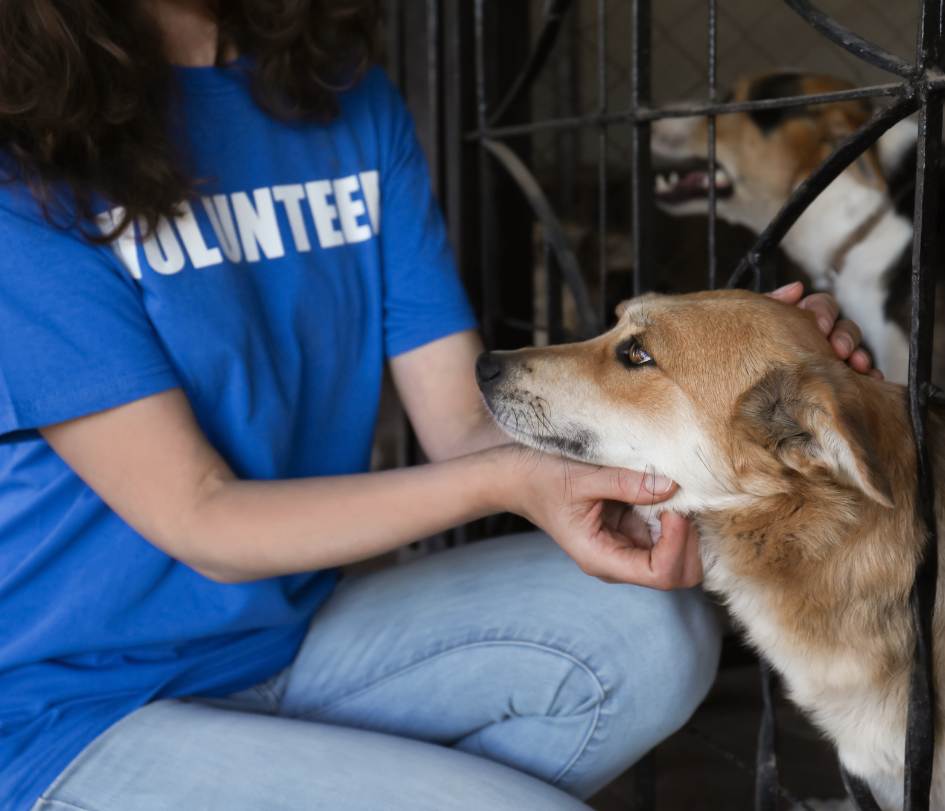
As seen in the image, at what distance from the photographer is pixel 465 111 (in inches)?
106

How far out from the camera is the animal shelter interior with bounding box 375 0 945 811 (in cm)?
208

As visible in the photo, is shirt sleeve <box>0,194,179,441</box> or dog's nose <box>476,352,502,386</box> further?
dog's nose <box>476,352,502,386</box>

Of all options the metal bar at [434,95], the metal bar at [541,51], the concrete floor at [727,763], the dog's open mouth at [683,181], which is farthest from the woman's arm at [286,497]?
the dog's open mouth at [683,181]

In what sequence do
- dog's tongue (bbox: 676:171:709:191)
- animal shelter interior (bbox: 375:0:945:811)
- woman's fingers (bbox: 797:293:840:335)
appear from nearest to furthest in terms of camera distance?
woman's fingers (bbox: 797:293:840:335), animal shelter interior (bbox: 375:0:945:811), dog's tongue (bbox: 676:171:709:191)

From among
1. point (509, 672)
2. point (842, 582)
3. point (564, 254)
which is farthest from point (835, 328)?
point (564, 254)

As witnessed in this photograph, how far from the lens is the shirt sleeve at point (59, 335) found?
53.1 inches

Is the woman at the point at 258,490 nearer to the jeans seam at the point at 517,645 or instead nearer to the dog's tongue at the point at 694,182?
the jeans seam at the point at 517,645

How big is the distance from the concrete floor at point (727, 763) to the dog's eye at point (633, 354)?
0.92m

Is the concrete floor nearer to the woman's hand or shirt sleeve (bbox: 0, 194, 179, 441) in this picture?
the woman's hand

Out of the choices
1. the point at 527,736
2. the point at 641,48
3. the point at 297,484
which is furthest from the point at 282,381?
the point at 641,48

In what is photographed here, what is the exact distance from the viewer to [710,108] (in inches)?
65.1

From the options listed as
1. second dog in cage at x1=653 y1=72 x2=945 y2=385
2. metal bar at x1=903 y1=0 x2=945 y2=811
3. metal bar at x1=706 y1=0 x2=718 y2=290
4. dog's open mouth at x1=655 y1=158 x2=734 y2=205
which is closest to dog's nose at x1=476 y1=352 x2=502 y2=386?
metal bar at x1=706 y1=0 x2=718 y2=290

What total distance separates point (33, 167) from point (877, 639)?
1233 millimetres

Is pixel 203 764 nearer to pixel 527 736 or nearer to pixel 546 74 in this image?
pixel 527 736
